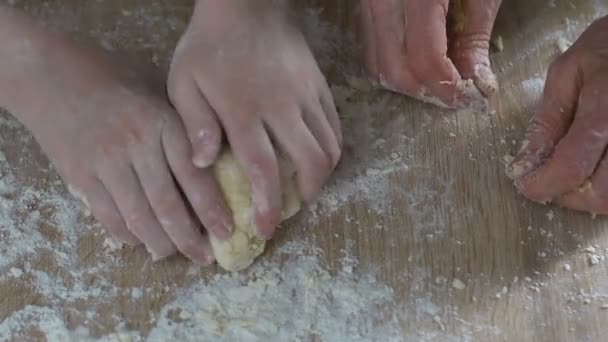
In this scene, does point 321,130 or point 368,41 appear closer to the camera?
point 321,130

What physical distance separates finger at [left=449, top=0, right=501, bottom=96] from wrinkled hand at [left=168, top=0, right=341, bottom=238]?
0.63 ft

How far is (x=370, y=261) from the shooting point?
1.01m

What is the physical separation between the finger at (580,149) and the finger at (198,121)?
391 mm

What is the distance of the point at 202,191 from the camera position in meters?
0.98

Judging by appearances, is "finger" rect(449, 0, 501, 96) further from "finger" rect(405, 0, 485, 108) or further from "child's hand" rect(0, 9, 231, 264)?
"child's hand" rect(0, 9, 231, 264)

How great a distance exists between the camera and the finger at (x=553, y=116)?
1031 millimetres

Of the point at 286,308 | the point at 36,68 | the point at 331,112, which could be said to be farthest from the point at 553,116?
the point at 36,68

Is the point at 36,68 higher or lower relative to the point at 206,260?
higher

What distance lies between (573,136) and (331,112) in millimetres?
291

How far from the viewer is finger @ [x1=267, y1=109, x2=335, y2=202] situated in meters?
0.99

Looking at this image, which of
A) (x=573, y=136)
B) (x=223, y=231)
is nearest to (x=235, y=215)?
(x=223, y=231)

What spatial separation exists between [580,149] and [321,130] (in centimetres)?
31

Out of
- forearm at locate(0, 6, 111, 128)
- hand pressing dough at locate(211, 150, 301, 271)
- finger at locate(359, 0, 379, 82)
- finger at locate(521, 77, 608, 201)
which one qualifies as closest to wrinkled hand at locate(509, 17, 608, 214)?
finger at locate(521, 77, 608, 201)

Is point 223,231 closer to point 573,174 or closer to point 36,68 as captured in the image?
point 36,68
